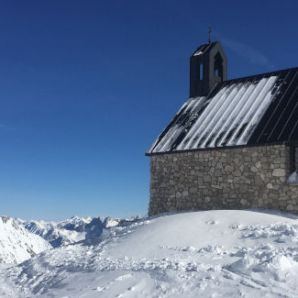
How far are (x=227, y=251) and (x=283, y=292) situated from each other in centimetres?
308

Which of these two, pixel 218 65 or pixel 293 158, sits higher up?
pixel 218 65

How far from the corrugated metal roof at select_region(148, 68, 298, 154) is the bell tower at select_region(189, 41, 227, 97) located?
1.61 feet

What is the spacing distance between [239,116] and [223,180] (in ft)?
8.91

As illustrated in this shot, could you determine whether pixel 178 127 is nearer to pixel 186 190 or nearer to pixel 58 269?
pixel 186 190

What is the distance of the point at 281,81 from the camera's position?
753 inches

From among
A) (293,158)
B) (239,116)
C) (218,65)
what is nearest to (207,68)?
(218,65)

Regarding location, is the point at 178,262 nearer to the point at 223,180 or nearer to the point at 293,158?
the point at 293,158

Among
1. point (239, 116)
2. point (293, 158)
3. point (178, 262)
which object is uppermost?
point (239, 116)

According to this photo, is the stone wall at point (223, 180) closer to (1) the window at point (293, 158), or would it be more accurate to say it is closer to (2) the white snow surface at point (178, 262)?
(1) the window at point (293, 158)

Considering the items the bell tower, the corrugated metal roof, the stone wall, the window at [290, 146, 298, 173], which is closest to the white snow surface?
the stone wall

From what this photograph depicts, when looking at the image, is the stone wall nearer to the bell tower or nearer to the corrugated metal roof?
the corrugated metal roof

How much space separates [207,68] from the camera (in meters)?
22.6

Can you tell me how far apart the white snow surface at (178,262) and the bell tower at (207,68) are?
845 centimetres

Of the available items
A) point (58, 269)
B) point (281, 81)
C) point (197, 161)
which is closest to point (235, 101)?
point (281, 81)
